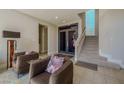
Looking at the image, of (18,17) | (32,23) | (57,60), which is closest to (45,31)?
(32,23)

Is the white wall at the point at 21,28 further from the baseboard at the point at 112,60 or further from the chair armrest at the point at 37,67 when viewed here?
the baseboard at the point at 112,60

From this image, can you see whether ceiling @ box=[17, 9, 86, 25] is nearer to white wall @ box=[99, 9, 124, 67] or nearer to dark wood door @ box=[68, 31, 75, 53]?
white wall @ box=[99, 9, 124, 67]

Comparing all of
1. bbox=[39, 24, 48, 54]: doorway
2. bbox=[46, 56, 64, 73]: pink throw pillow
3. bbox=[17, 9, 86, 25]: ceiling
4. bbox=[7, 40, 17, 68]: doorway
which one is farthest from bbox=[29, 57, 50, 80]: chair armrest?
bbox=[39, 24, 48, 54]: doorway

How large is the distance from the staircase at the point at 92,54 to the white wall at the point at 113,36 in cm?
28

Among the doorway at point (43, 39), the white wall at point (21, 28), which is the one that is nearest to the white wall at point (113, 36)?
the white wall at point (21, 28)

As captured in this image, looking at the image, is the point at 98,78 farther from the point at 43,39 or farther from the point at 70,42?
the point at 43,39

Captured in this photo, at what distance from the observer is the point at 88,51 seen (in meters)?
5.41

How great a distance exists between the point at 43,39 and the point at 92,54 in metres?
3.70

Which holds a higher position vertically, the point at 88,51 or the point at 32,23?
the point at 32,23

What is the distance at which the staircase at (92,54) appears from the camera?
4461 millimetres

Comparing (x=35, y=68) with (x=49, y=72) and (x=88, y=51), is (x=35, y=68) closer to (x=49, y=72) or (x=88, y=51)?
(x=49, y=72)

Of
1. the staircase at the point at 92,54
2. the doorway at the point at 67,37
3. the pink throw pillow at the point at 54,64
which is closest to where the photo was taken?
the pink throw pillow at the point at 54,64

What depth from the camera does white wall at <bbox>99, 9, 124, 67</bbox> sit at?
157 inches
